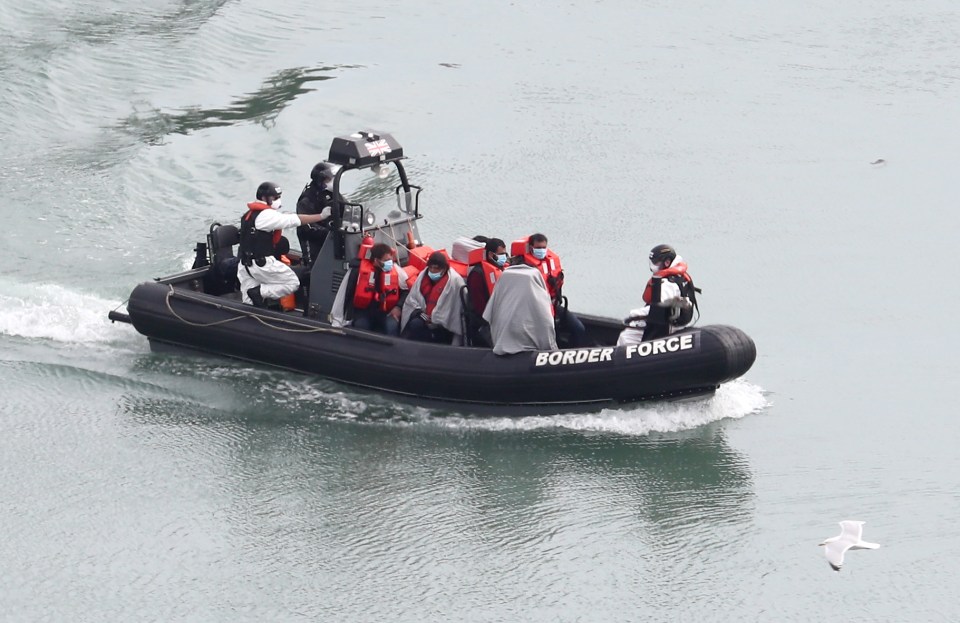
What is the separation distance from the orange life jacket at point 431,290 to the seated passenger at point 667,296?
4.46ft

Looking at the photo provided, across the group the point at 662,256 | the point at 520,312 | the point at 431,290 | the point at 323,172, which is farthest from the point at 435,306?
the point at 662,256

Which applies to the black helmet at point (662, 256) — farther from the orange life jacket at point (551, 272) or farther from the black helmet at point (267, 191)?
the black helmet at point (267, 191)

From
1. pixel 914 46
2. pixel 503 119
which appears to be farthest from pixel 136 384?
pixel 914 46

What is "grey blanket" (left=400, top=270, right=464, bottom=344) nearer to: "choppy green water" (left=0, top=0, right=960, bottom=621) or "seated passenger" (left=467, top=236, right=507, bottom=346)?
"seated passenger" (left=467, top=236, right=507, bottom=346)

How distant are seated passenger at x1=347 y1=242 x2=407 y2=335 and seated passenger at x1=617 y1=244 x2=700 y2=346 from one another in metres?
1.72

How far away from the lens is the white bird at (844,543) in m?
7.50

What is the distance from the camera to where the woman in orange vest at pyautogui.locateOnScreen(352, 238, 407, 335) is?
9445mm

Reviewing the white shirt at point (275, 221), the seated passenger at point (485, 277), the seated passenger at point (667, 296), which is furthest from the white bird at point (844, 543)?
the white shirt at point (275, 221)

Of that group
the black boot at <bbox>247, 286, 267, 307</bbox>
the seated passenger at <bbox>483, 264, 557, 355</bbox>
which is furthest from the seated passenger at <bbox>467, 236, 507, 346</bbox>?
the black boot at <bbox>247, 286, 267, 307</bbox>

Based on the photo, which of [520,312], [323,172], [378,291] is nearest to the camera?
[520,312]

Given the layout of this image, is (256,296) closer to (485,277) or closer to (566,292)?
(485,277)

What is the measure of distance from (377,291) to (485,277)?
0.79 metres

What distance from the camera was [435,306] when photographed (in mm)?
9367

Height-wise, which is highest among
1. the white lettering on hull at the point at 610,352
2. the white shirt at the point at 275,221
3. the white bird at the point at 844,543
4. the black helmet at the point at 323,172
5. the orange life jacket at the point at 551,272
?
the black helmet at the point at 323,172
